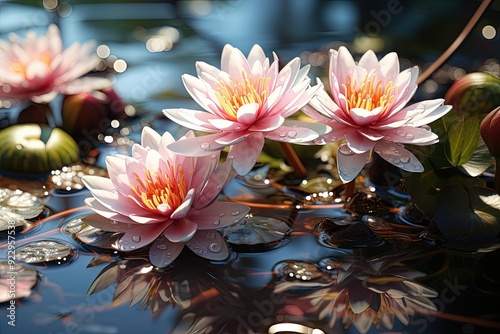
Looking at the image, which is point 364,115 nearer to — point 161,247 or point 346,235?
point 346,235

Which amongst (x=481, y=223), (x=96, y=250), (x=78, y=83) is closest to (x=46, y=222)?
(x=96, y=250)

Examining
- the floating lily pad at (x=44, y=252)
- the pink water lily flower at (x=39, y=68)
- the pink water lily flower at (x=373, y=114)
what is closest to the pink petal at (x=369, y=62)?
the pink water lily flower at (x=373, y=114)

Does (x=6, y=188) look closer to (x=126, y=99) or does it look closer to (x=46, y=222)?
(x=46, y=222)

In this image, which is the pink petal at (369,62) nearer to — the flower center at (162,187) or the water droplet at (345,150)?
the water droplet at (345,150)

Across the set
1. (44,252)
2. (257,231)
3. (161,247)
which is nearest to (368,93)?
(257,231)

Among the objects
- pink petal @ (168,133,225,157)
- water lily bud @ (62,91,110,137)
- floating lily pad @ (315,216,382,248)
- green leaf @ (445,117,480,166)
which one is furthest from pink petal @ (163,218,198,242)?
water lily bud @ (62,91,110,137)
